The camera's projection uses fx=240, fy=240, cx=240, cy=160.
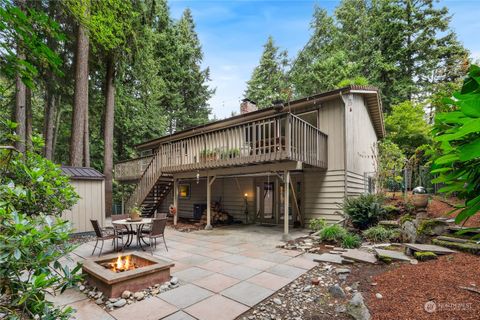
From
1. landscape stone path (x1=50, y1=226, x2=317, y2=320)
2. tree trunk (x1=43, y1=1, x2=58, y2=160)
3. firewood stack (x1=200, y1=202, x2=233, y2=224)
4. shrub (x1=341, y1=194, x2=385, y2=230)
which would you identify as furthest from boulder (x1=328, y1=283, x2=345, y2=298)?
tree trunk (x1=43, y1=1, x2=58, y2=160)

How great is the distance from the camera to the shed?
8352 millimetres

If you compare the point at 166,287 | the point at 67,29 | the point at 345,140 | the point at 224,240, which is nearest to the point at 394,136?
the point at 345,140

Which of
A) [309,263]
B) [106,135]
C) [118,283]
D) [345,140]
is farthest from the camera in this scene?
[106,135]

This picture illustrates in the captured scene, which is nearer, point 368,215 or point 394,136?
point 368,215

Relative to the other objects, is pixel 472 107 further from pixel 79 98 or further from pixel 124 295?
pixel 79 98

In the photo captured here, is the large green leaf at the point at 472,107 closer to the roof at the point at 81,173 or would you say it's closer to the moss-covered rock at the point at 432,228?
the moss-covered rock at the point at 432,228

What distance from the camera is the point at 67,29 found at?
10992mm

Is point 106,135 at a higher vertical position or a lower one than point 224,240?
higher

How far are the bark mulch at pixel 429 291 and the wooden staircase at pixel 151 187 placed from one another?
942 cm

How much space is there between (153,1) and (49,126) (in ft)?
32.1

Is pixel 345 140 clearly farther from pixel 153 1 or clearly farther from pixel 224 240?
pixel 153 1

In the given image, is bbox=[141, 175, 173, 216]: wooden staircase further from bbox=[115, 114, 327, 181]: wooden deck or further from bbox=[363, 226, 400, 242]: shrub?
bbox=[363, 226, 400, 242]: shrub

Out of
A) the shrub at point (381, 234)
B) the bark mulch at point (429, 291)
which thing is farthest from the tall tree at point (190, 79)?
the bark mulch at point (429, 291)

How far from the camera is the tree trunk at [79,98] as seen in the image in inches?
392
